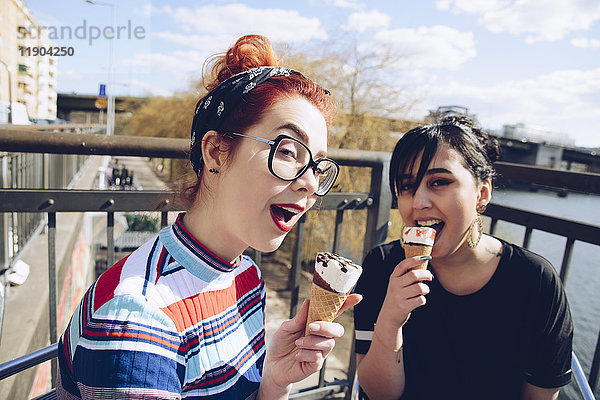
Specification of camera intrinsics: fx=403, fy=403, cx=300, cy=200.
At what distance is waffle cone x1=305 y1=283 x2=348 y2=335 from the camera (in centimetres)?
121

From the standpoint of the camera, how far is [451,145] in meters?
1.66

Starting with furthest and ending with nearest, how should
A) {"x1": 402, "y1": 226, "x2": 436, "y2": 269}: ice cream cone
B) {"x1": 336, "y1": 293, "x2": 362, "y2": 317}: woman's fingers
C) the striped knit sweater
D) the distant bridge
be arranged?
the distant bridge < {"x1": 402, "y1": 226, "x2": 436, "y2": 269}: ice cream cone < {"x1": 336, "y1": 293, "x2": 362, "y2": 317}: woman's fingers < the striped knit sweater

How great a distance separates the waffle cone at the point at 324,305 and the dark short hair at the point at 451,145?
2.21ft

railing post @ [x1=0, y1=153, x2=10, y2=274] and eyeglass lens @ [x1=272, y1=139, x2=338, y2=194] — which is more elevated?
eyeglass lens @ [x1=272, y1=139, x2=338, y2=194]

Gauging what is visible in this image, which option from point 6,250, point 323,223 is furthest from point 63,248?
point 323,223

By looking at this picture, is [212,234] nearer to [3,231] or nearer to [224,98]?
[224,98]

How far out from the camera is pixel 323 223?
17141 mm

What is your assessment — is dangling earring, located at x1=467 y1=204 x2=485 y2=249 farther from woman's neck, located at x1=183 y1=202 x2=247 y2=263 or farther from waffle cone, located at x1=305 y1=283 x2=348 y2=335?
woman's neck, located at x1=183 y1=202 x2=247 y2=263

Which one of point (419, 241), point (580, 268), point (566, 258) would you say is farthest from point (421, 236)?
point (580, 268)

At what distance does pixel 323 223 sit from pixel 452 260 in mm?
15472

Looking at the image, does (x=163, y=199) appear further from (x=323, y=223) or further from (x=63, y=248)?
(x=323, y=223)

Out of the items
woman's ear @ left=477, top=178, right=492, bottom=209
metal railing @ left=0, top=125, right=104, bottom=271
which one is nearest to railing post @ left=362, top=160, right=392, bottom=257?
woman's ear @ left=477, top=178, right=492, bottom=209

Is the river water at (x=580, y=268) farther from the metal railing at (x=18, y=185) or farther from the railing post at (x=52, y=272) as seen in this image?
the railing post at (x=52, y=272)

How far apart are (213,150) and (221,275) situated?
35 centimetres
